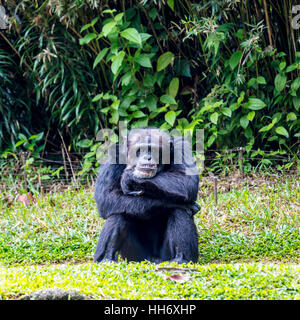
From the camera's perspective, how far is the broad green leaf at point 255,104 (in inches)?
329

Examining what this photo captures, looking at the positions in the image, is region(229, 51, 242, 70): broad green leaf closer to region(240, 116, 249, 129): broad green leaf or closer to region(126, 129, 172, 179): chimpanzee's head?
region(240, 116, 249, 129): broad green leaf

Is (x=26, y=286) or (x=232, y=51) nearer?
(x=26, y=286)

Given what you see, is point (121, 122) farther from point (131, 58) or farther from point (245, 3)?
point (245, 3)

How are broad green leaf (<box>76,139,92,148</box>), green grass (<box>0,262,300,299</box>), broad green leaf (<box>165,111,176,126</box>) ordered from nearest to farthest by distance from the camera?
1. green grass (<box>0,262,300,299</box>)
2. broad green leaf (<box>165,111,176,126</box>)
3. broad green leaf (<box>76,139,92,148</box>)

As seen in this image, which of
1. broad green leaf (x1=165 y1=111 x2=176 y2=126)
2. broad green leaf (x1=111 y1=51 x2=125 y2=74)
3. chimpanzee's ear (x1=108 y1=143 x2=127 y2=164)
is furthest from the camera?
broad green leaf (x1=165 y1=111 x2=176 y2=126)

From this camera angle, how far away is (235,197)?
8.09m

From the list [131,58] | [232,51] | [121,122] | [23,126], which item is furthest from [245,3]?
[23,126]

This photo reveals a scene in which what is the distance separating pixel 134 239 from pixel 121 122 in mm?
3660

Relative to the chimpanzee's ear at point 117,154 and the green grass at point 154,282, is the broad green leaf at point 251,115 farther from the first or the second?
the green grass at point 154,282

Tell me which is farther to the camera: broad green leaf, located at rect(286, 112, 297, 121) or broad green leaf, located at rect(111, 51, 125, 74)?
broad green leaf, located at rect(286, 112, 297, 121)

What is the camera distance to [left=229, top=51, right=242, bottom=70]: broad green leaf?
830cm

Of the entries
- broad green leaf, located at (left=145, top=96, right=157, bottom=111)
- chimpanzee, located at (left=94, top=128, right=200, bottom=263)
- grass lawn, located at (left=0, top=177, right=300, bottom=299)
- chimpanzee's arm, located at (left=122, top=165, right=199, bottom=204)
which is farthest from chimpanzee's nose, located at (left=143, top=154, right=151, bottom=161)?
broad green leaf, located at (left=145, top=96, right=157, bottom=111)

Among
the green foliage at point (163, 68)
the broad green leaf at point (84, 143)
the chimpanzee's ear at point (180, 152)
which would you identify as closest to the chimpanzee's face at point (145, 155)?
the chimpanzee's ear at point (180, 152)

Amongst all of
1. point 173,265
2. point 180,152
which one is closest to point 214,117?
point 180,152
